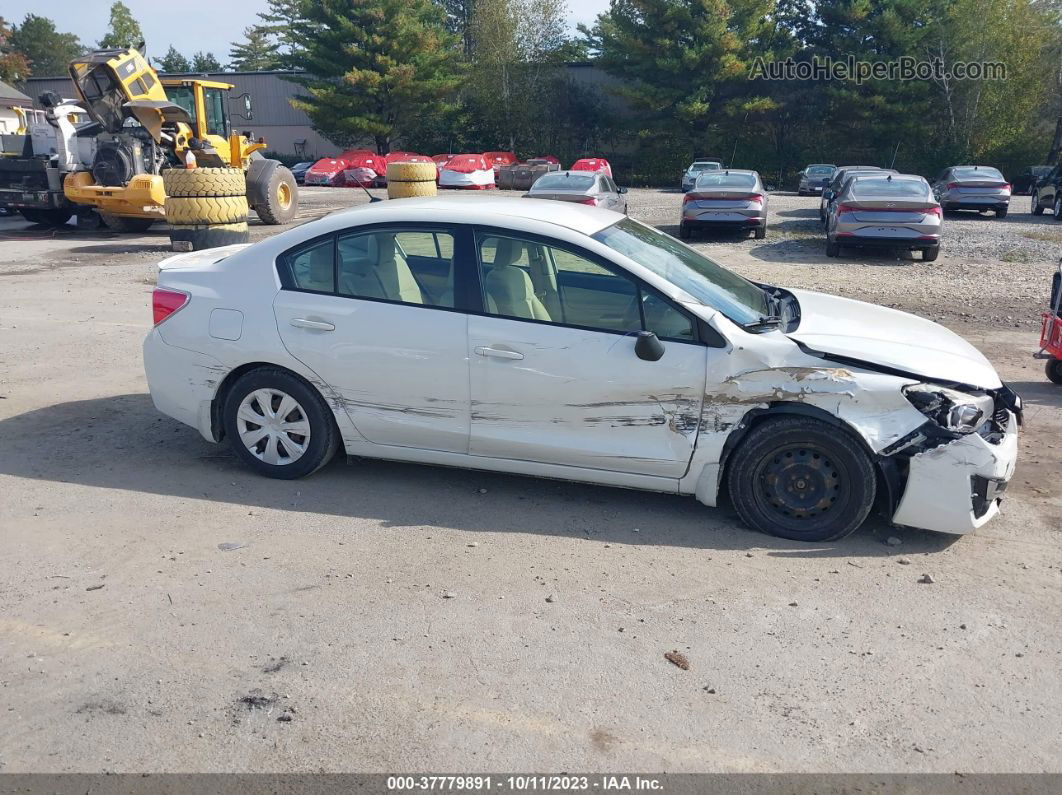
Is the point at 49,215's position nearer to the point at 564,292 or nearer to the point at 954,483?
the point at 564,292

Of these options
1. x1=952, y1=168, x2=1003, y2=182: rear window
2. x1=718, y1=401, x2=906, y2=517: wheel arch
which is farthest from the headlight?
x1=952, y1=168, x2=1003, y2=182: rear window

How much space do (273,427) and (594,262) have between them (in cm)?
213

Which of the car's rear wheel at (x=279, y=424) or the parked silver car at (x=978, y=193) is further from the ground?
the parked silver car at (x=978, y=193)

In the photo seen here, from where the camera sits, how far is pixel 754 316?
17.2 ft

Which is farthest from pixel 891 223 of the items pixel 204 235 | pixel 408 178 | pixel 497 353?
pixel 497 353

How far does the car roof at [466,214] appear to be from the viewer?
17.6ft

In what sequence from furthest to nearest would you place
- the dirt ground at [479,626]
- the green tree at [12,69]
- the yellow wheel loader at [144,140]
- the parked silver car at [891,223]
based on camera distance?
1. the green tree at [12,69]
2. the yellow wheel loader at [144,140]
3. the parked silver car at [891,223]
4. the dirt ground at [479,626]

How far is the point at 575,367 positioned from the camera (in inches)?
197

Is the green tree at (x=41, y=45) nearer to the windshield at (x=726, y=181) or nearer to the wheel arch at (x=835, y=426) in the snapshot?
the windshield at (x=726, y=181)

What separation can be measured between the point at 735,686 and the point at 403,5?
173ft

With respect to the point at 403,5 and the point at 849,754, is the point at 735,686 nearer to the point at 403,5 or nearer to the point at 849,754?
the point at 849,754

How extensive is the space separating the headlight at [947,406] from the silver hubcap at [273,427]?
3335mm

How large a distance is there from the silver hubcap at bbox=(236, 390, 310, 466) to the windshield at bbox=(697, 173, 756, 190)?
14972mm

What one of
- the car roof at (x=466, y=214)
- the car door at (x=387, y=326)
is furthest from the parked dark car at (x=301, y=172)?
the car door at (x=387, y=326)
